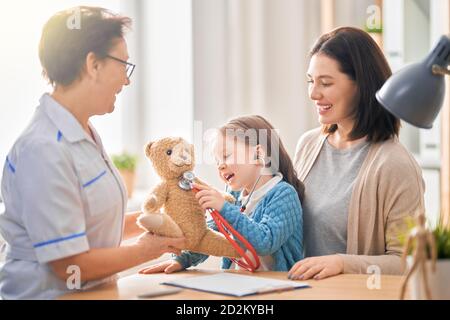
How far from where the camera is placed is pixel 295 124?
9.26 feet

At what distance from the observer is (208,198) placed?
5.34ft

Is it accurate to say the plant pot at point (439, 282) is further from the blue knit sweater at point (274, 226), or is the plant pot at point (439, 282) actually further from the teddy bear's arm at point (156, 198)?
the teddy bear's arm at point (156, 198)

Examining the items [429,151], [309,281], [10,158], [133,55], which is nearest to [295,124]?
[429,151]

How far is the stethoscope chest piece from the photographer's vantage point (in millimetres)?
1631

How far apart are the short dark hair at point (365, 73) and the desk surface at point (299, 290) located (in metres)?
0.46

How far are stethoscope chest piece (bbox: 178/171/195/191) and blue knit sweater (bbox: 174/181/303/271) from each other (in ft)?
0.33

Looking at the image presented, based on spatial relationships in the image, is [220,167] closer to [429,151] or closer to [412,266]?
[412,266]

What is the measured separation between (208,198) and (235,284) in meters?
0.22

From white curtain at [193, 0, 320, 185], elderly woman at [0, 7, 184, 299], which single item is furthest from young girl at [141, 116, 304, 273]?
white curtain at [193, 0, 320, 185]

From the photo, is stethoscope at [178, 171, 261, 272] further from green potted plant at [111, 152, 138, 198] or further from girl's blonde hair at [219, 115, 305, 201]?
green potted plant at [111, 152, 138, 198]

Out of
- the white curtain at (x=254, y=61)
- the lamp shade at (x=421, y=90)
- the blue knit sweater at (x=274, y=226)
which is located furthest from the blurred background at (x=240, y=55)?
the lamp shade at (x=421, y=90)

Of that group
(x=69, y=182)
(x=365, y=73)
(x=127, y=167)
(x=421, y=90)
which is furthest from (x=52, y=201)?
(x=127, y=167)

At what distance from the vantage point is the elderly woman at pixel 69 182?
142 cm
